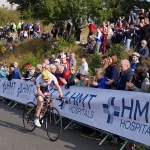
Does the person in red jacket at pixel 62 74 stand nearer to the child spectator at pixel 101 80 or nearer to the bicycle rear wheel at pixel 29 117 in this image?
the bicycle rear wheel at pixel 29 117

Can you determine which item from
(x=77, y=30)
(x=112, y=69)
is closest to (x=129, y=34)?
(x=77, y=30)

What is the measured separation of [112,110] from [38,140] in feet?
6.74

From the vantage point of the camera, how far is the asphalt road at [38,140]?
7770 mm

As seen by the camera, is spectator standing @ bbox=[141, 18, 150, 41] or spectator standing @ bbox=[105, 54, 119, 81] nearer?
spectator standing @ bbox=[105, 54, 119, 81]

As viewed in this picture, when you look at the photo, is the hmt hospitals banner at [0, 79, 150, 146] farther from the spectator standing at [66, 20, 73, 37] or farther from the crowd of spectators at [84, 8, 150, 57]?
the spectator standing at [66, 20, 73, 37]

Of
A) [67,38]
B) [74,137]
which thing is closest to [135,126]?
[74,137]

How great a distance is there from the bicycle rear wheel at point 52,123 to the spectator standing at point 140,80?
85.1 inches

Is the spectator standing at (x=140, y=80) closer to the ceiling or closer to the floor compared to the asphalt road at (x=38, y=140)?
closer to the ceiling

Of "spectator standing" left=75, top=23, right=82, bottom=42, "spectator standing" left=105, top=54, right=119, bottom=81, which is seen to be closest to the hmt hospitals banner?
"spectator standing" left=105, top=54, right=119, bottom=81

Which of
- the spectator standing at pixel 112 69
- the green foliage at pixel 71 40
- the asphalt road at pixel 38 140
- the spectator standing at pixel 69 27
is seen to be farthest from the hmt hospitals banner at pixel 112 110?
the green foliage at pixel 71 40

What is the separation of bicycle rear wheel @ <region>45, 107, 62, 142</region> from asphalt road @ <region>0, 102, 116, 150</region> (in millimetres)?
150

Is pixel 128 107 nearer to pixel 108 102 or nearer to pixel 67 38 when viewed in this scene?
pixel 108 102

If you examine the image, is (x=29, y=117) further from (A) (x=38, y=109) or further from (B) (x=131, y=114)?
(B) (x=131, y=114)

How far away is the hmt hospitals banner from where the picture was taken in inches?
273
